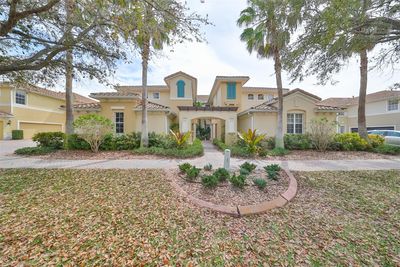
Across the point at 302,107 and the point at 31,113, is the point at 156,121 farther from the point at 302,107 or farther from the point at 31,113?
the point at 31,113

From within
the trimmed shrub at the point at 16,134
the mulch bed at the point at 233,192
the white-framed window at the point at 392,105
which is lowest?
the mulch bed at the point at 233,192

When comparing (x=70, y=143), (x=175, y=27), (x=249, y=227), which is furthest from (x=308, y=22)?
(x=70, y=143)

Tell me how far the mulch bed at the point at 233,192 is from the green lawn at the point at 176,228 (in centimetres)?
53

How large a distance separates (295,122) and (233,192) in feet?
42.5

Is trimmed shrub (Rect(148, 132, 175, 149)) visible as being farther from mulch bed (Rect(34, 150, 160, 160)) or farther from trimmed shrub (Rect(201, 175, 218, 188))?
→ trimmed shrub (Rect(201, 175, 218, 188))

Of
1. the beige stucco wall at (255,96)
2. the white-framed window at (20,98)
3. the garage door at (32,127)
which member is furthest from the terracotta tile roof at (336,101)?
the white-framed window at (20,98)

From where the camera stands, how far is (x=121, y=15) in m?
4.70

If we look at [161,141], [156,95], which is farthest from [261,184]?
[156,95]

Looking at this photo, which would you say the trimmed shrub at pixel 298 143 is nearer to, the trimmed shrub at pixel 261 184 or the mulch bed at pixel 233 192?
the mulch bed at pixel 233 192

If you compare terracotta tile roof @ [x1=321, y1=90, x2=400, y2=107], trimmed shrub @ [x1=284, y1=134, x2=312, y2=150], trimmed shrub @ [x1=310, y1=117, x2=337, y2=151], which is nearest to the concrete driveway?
trimmed shrub @ [x1=284, y1=134, x2=312, y2=150]

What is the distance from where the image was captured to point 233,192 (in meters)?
5.10

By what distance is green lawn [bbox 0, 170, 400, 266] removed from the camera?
9.22ft

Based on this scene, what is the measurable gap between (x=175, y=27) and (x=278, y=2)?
15.2ft

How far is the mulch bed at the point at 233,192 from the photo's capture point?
4676 millimetres
